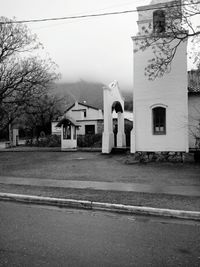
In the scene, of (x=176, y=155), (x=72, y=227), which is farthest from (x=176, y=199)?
(x=176, y=155)

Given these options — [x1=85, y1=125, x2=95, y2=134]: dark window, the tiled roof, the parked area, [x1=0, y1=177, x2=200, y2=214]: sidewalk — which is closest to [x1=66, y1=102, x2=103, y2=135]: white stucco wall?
[x1=85, y1=125, x2=95, y2=134]: dark window

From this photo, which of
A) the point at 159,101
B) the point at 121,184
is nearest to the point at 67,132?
the point at 159,101

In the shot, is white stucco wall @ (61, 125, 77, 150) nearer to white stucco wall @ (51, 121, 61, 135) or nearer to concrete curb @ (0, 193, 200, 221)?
white stucco wall @ (51, 121, 61, 135)

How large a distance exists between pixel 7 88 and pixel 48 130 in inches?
1034

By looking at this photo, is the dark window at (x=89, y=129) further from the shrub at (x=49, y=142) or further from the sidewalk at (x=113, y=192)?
the sidewalk at (x=113, y=192)

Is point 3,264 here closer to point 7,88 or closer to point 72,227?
point 72,227

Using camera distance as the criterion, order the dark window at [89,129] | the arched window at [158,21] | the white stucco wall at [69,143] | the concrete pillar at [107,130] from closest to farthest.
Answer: the arched window at [158,21], the concrete pillar at [107,130], the white stucco wall at [69,143], the dark window at [89,129]

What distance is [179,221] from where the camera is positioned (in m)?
6.33

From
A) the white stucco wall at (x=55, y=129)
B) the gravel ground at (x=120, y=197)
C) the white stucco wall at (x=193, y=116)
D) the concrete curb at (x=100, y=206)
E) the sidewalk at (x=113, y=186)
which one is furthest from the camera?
the white stucco wall at (x=55, y=129)

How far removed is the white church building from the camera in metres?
17.2

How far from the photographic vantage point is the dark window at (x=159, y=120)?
17891 millimetres

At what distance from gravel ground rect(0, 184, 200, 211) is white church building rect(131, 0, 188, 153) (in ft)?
31.1

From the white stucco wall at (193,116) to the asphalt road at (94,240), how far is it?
12.9m

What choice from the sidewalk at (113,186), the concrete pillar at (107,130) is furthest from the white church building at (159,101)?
the sidewalk at (113,186)
